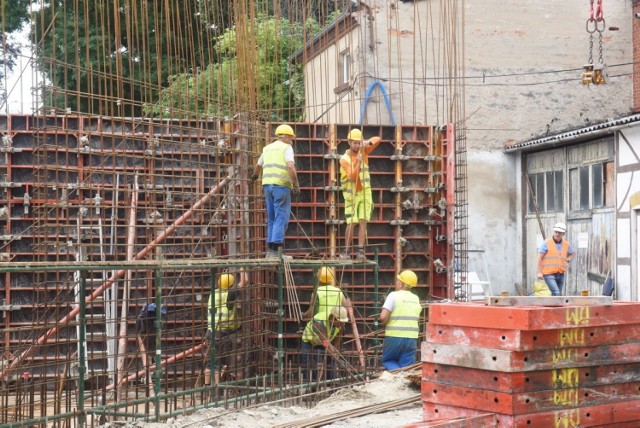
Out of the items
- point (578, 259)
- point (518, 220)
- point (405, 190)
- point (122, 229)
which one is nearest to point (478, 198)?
point (518, 220)

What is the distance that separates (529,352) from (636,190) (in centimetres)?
1190

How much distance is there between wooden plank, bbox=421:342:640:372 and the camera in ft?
23.9

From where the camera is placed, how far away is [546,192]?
22297mm

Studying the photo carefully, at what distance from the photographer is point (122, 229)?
14.9 meters

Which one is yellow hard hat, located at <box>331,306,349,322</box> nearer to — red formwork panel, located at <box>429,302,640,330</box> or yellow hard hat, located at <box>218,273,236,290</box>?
yellow hard hat, located at <box>218,273,236,290</box>

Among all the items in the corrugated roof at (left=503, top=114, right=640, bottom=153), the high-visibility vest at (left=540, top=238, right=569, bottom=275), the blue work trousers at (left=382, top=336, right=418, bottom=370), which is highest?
the corrugated roof at (left=503, top=114, right=640, bottom=153)

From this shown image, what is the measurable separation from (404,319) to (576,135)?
9.01 metres

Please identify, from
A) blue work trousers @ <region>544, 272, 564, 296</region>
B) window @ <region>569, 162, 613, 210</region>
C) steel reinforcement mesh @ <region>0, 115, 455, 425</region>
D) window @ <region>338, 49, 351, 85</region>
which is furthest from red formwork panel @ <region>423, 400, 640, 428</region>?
window @ <region>338, 49, 351, 85</region>

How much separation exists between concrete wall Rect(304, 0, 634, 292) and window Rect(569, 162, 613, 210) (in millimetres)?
2543

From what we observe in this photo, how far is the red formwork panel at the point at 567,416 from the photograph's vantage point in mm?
7312

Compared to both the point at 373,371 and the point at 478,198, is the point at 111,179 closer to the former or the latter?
the point at 373,371

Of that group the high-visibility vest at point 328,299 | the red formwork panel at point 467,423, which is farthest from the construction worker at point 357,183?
the red formwork panel at point 467,423

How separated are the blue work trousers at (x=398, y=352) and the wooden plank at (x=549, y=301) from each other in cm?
460

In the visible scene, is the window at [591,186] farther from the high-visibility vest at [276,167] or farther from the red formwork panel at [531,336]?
the red formwork panel at [531,336]
